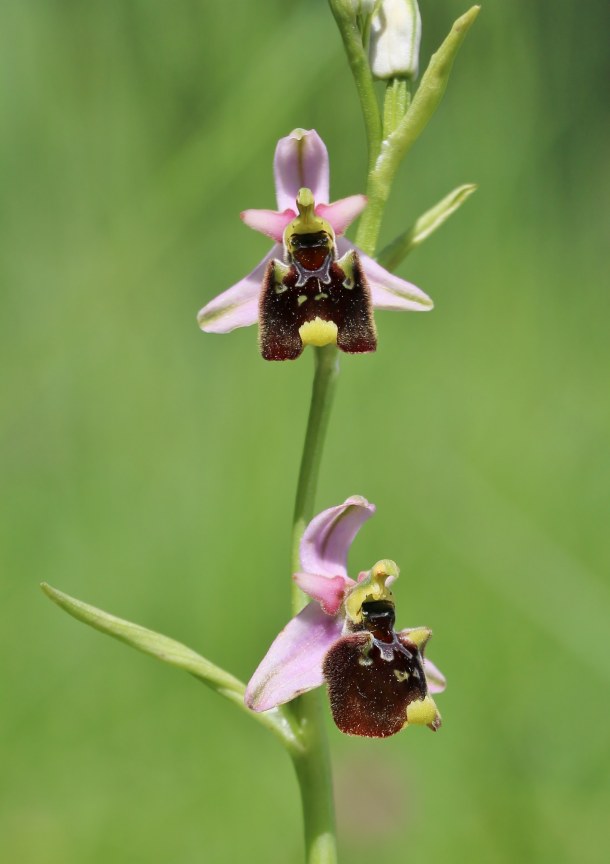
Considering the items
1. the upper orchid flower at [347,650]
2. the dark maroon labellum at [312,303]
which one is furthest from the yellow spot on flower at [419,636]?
the dark maroon labellum at [312,303]

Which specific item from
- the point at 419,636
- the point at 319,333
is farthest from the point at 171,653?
the point at 319,333

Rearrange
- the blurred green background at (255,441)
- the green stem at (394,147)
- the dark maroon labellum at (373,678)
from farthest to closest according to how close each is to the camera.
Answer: the blurred green background at (255,441)
the green stem at (394,147)
the dark maroon labellum at (373,678)

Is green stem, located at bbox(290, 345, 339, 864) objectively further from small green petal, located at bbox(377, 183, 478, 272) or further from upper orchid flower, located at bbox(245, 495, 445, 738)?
small green petal, located at bbox(377, 183, 478, 272)

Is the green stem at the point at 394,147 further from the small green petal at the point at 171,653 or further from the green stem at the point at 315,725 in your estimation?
the small green petal at the point at 171,653

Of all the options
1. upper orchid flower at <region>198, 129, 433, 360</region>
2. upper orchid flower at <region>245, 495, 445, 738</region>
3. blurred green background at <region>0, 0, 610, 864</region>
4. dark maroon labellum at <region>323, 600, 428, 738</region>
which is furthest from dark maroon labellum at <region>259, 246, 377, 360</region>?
blurred green background at <region>0, 0, 610, 864</region>

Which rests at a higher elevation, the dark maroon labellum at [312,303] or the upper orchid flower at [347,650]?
the dark maroon labellum at [312,303]

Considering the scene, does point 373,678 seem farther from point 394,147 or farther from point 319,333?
point 394,147

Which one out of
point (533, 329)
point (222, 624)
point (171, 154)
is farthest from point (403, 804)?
point (171, 154)
